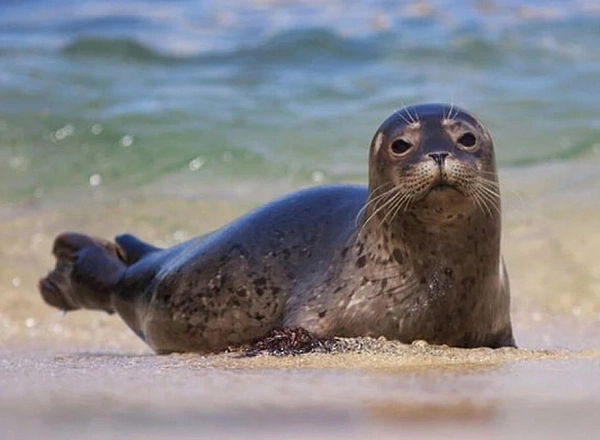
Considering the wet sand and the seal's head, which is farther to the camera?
the seal's head

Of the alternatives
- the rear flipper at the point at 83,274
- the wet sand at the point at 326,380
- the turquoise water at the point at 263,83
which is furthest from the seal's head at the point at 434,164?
the turquoise water at the point at 263,83

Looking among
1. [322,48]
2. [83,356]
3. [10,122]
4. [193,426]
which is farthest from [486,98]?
[193,426]

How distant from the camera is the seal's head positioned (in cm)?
462

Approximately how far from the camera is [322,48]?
44.1 feet

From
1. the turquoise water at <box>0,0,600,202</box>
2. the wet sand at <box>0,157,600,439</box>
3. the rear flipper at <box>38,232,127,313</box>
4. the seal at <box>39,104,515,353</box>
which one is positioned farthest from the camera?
the turquoise water at <box>0,0,600,202</box>

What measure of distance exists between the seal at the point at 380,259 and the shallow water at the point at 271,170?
0.87 ft

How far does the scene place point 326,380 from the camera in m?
3.69

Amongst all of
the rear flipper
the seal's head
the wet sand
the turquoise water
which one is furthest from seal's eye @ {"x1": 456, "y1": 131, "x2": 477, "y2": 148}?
the turquoise water

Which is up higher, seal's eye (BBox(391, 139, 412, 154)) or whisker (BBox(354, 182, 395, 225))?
seal's eye (BBox(391, 139, 412, 154))

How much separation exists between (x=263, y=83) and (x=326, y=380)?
8.81 metres

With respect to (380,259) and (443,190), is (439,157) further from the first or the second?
(380,259)

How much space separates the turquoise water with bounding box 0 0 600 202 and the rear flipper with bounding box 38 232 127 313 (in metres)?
3.05

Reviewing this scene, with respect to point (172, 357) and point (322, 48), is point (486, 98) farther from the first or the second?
point (172, 357)

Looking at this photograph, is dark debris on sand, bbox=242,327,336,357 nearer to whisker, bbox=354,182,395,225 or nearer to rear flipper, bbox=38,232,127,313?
whisker, bbox=354,182,395,225
